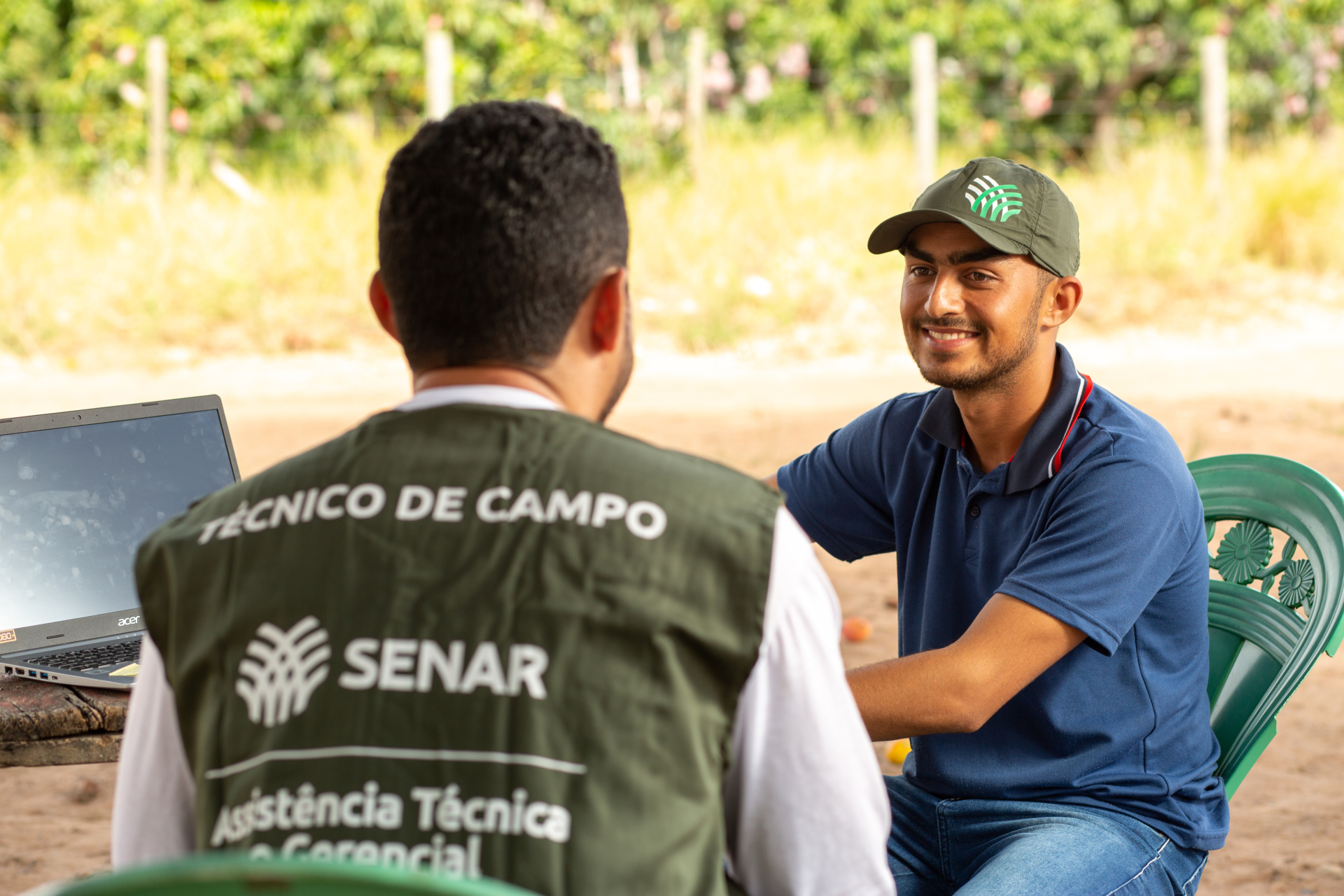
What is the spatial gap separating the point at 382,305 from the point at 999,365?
1.17m

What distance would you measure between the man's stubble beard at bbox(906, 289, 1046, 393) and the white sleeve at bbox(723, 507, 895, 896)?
3.43 ft

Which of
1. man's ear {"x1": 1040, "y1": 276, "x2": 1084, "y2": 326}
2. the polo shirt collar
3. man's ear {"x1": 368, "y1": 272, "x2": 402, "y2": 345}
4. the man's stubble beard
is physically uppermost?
man's ear {"x1": 368, "y1": 272, "x2": 402, "y2": 345}

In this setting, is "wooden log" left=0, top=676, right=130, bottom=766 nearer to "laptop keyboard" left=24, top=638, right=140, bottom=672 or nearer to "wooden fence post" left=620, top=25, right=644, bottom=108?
"laptop keyboard" left=24, top=638, right=140, bottom=672

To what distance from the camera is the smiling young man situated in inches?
74.7

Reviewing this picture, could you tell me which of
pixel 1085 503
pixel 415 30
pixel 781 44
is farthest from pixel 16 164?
pixel 1085 503

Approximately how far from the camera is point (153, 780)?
48.9 inches

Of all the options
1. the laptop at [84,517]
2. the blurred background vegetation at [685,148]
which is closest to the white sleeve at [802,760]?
the laptop at [84,517]

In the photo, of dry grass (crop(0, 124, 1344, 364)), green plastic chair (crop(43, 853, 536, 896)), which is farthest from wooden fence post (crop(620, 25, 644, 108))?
green plastic chair (crop(43, 853, 536, 896))

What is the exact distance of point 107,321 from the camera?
352 inches

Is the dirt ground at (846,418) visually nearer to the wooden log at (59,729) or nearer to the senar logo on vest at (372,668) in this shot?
the wooden log at (59,729)

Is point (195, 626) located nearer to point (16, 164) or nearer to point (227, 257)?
point (227, 257)

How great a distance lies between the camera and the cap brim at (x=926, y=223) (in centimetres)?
214

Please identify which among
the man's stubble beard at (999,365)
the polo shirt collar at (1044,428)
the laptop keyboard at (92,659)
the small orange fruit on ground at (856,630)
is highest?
the man's stubble beard at (999,365)

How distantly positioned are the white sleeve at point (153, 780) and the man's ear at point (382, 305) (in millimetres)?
383
